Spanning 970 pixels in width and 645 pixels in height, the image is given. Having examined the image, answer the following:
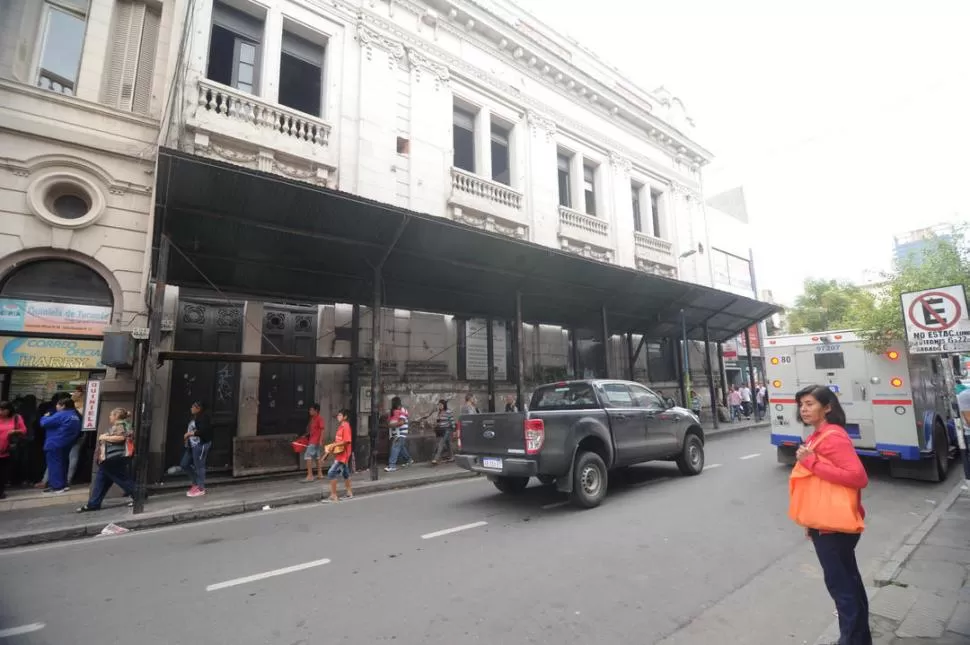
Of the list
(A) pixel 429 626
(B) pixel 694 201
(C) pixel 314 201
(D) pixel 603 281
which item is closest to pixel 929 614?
(A) pixel 429 626

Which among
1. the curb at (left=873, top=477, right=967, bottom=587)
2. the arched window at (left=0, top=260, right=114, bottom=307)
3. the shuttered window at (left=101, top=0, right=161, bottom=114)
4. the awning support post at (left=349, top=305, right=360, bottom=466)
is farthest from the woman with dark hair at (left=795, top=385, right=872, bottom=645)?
the shuttered window at (left=101, top=0, right=161, bottom=114)

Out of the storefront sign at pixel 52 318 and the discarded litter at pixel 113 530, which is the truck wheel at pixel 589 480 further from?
the storefront sign at pixel 52 318

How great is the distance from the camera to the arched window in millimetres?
9133

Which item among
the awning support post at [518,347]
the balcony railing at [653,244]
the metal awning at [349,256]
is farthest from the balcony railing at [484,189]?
the balcony railing at [653,244]

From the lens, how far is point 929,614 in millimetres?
3418

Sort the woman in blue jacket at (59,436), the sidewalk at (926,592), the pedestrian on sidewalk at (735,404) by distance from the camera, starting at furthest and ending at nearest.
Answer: the pedestrian on sidewalk at (735,404) < the woman in blue jacket at (59,436) < the sidewalk at (926,592)

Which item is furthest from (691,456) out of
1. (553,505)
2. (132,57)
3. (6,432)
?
(132,57)

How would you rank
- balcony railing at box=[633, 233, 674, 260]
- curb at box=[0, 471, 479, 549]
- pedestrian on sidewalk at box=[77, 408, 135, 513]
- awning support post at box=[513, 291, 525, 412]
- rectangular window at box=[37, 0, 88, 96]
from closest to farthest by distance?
curb at box=[0, 471, 479, 549] < pedestrian on sidewalk at box=[77, 408, 135, 513] < rectangular window at box=[37, 0, 88, 96] < awning support post at box=[513, 291, 525, 412] < balcony railing at box=[633, 233, 674, 260]

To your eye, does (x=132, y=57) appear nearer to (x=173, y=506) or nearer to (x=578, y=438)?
(x=173, y=506)

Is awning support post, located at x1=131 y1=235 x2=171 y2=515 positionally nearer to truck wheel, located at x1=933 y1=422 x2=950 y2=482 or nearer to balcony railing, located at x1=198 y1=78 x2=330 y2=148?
balcony railing, located at x1=198 y1=78 x2=330 y2=148

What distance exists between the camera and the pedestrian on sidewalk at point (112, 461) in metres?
7.68

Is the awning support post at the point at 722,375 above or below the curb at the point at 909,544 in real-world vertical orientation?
above

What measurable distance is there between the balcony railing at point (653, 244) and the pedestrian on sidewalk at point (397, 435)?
13.4 m

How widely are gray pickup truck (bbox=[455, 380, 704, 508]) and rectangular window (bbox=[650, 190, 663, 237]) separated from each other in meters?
14.9
